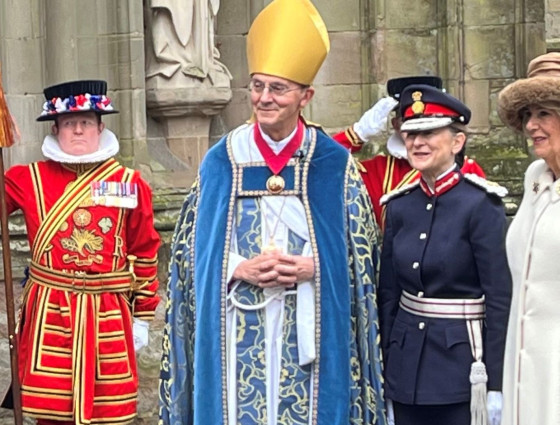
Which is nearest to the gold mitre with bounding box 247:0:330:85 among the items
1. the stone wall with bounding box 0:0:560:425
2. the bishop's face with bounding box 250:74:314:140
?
the bishop's face with bounding box 250:74:314:140

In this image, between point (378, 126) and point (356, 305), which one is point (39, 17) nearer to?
point (378, 126)

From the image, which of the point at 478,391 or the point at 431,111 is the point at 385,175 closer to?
the point at 431,111

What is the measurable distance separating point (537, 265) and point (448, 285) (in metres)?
0.58

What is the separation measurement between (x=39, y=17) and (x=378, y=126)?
2040mm

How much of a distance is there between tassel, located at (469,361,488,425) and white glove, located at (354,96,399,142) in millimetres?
2336

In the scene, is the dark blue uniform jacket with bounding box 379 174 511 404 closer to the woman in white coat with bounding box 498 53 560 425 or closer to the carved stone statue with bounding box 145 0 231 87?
the woman in white coat with bounding box 498 53 560 425

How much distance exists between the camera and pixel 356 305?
6.07 metres

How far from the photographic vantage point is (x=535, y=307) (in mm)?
5445

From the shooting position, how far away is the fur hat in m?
5.47

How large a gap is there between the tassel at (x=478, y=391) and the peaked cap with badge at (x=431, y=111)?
86 centimetres

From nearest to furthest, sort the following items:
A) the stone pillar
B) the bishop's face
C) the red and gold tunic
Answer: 1. the bishop's face
2. the red and gold tunic
3. the stone pillar

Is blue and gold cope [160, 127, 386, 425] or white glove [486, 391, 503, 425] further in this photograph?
blue and gold cope [160, 127, 386, 425]

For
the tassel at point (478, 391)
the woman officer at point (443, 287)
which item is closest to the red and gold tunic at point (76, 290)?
the woman officer at point (443, 287)

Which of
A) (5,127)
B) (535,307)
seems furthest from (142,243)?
(535,307)
